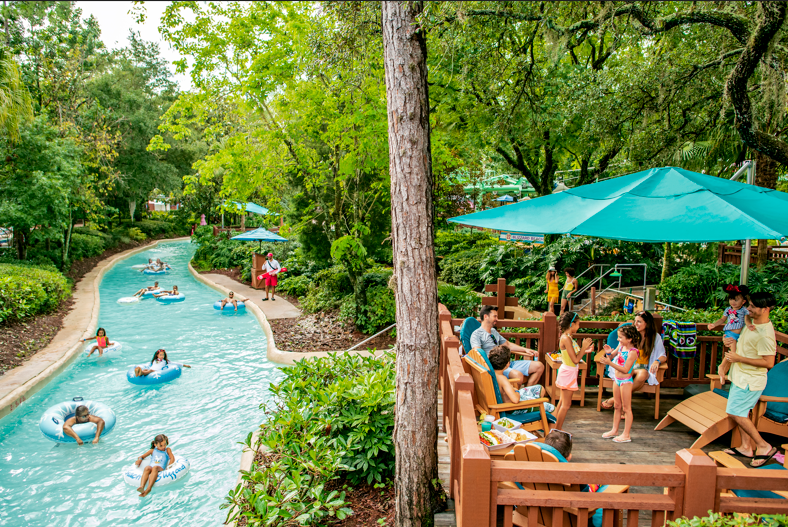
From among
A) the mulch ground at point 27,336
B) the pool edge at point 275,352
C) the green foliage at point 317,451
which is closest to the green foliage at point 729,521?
the green foliage at point 317,451

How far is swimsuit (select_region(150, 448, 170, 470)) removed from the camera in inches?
268

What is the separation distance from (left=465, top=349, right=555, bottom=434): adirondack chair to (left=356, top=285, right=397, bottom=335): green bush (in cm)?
677

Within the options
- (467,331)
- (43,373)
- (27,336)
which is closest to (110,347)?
(43,373)

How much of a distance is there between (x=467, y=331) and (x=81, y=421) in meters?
6.74

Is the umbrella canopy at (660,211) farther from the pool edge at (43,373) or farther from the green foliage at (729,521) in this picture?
the pool edge at (43,373)

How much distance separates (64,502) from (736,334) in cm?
905

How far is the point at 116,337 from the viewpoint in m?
13.8

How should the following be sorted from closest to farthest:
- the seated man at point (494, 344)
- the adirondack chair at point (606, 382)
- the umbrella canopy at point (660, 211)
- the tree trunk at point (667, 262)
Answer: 1. the umbrella canopy at point (660, 211)
2. the adirondack chair at point (606, 382)
3. the seated man at point (494, 344)
4. the tree trunk at point (667, 262)

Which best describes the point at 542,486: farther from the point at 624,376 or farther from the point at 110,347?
the point at 110,347

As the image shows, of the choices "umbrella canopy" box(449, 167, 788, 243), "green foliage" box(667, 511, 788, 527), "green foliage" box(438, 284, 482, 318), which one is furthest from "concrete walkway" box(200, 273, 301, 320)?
"green foliage" box(667, 511, 788, 527)

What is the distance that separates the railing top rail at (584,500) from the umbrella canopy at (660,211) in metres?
2.22

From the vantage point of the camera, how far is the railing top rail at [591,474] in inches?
111

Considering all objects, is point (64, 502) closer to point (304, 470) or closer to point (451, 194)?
point (304, 470)

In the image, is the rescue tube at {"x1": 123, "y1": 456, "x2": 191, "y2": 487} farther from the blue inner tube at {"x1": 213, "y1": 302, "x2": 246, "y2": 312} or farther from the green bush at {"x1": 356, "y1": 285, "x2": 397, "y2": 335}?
the blue inner tube at {"x1": 213, "y1": 302, "x2": 246, "y2": 312}
